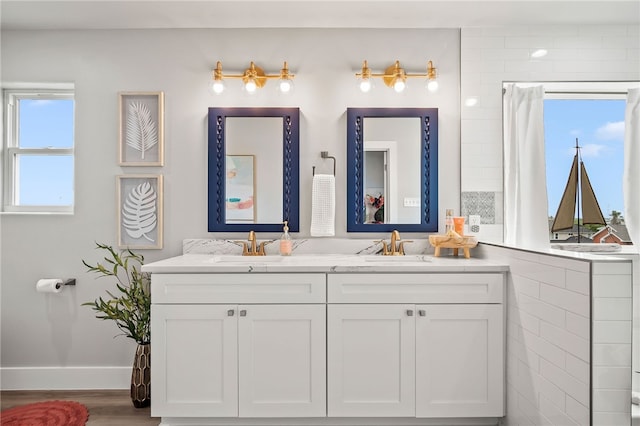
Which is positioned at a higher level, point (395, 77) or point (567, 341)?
point (395, 77)

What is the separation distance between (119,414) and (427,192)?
2259mm

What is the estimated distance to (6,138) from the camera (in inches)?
105

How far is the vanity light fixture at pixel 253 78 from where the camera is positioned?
2467 millimetres

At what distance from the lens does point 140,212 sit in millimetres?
2566

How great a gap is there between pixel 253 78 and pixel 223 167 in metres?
0.60

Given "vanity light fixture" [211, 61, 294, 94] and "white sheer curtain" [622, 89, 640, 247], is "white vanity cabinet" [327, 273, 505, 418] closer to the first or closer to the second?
"white sheer curtain" [622, 89, 640, 247]

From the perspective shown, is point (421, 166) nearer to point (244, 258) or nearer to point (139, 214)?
point (244, 258)

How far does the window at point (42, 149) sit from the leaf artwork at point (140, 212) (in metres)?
0.47

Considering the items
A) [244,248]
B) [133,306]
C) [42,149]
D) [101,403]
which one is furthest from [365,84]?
[101,403]

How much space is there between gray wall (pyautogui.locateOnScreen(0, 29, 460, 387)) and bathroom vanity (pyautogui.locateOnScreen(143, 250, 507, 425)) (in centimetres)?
64

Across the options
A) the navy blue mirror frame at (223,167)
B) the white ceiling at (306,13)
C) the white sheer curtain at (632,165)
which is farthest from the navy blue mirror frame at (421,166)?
the white sheer curtain at (632,165)

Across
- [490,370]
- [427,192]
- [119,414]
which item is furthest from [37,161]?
[490,370]

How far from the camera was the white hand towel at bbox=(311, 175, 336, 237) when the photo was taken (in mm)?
2486

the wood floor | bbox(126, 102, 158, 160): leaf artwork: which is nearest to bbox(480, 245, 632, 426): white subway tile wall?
the wood floor
